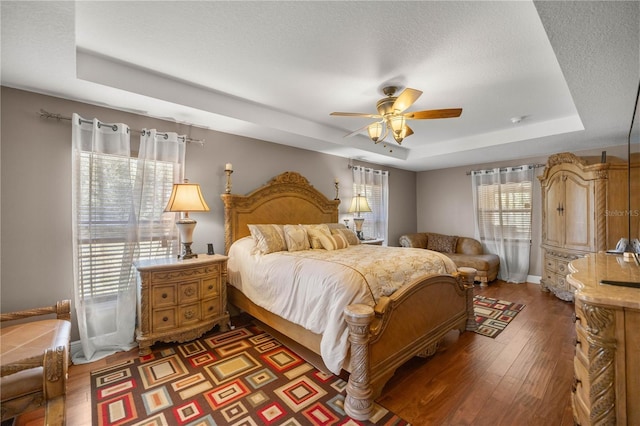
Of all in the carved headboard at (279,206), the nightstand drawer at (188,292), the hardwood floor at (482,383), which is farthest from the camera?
the carved headboard at (279,206)

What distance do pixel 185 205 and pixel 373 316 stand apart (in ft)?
6.85

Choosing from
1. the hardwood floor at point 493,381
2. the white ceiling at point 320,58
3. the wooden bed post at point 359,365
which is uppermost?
the white ceiling at point 320,58

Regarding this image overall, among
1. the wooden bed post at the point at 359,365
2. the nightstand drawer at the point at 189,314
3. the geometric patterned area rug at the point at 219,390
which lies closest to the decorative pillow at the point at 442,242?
the geometric patterned area rug at the point at 219,390

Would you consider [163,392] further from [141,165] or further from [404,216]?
[404,216]

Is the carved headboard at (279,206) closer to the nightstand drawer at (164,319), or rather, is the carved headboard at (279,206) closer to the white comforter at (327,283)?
the white comforter at (327,283)

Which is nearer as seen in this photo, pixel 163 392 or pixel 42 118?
pixel 163 392

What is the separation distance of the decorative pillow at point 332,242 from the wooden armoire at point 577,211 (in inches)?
130

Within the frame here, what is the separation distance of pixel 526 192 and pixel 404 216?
2.34 meters

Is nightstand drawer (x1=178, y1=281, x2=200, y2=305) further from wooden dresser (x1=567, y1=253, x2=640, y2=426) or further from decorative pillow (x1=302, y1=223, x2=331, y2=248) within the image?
wooden dresser (x1=567, y1=253, x2=640, y2=426)

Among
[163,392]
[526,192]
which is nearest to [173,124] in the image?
[163,392]

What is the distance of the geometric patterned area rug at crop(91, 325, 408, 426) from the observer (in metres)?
1.69

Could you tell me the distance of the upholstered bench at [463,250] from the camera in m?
4.75

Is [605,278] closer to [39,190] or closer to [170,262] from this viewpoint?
[170,262]

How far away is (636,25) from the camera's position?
4.88 ft
